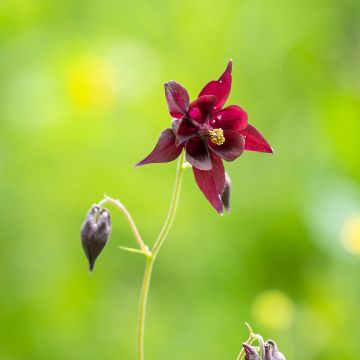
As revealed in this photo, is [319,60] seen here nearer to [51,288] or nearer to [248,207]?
[248,207]

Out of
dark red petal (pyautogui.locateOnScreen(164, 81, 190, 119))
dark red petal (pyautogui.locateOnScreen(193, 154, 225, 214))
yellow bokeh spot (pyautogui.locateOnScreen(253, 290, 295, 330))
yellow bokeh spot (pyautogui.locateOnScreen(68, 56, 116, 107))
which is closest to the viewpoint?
dark red petal (pyautogui.locateOnScreen(164, 81, 190, 119))

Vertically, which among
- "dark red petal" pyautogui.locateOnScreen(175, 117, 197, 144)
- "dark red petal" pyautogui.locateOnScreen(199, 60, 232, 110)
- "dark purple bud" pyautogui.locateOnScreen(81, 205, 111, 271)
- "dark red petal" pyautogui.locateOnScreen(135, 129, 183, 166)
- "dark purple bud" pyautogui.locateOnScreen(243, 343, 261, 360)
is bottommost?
"dark purple bud" pyautogui.locateOnScreen(243, 343, 261, 360)

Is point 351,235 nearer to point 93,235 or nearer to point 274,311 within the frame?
point 274,311

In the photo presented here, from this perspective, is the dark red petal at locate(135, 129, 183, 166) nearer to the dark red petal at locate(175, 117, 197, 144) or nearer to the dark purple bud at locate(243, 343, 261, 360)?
the dark red petal at locate(175, 117, 197, 144)

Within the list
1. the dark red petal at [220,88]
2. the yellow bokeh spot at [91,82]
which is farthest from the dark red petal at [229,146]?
the yellow bokeh spot at [91,82]

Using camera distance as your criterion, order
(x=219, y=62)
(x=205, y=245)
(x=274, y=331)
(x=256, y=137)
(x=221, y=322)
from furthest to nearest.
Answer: (x=219, y=62) → (x=205, y=245) → (x=221, y=322) → (x=274, y=331) → (x=256, y=137)

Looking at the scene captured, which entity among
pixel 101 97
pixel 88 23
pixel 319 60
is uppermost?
pixel 319 60

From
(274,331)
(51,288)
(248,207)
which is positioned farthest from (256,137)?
(248,207)

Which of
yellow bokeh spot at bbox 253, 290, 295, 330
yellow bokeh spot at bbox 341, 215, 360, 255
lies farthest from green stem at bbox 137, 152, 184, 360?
yellow bokeh spot at bbox 341, 215, 360, 255
